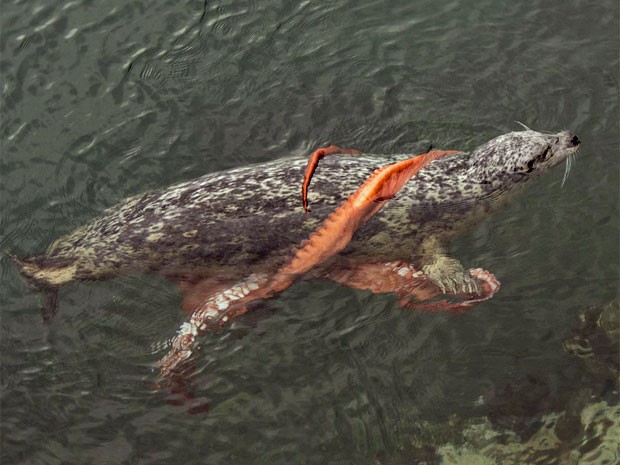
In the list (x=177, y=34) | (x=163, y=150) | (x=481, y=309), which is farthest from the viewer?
(x=177, y=34)

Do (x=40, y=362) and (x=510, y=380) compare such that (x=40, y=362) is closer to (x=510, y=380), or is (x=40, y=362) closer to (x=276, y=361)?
(x=276, y=361)

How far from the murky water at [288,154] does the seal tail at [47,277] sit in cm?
15

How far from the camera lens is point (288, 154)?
9094mm

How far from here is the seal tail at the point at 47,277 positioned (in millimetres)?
7926

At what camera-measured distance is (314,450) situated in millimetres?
7641

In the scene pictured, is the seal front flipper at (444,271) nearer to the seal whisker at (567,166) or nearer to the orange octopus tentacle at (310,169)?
the orange octopus tentacle at (310,169)

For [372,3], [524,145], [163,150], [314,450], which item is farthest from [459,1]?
[314,450]

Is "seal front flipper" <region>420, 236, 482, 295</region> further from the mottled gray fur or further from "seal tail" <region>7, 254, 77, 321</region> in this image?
"seal tail" <region>7, 254, 77, 321</region>

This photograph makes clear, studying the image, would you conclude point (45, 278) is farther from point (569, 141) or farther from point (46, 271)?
point (569, 141)

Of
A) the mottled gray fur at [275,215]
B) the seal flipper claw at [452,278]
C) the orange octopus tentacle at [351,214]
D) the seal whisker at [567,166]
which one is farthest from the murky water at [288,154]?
the orange octopus tentacle at [351,214]

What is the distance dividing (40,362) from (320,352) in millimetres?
2462

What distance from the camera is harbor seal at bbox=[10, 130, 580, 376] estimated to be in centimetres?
771

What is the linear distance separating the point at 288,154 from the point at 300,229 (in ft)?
5.01

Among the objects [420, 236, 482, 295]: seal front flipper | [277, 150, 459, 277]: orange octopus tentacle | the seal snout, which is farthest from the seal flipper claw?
the seal snout
